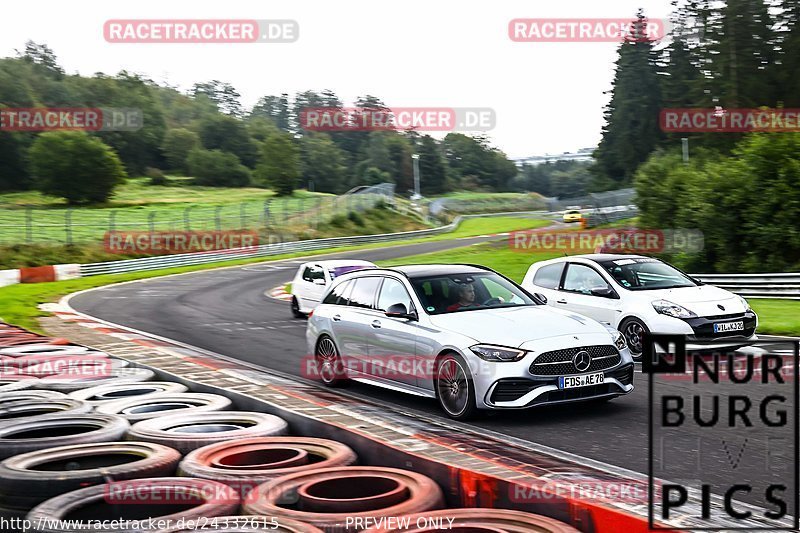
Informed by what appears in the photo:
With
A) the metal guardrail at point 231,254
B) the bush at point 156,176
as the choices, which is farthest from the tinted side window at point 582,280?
the bush at point 156,176

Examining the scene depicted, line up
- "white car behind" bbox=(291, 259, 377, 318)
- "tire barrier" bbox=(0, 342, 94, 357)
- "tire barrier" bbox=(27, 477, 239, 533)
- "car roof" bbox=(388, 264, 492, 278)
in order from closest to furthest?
"tire barrier" bbox=(27, 477, 239, 533) → "car roof" bbox=(388, 264, 492, 278) → "tire barrier" bbox=(0, 342, 94, 357) → "white car behind" bbox=(291, 259, 377, 318)

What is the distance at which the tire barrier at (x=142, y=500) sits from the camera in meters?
5.13

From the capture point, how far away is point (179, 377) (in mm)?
9836

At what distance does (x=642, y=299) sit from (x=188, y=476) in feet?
28.3

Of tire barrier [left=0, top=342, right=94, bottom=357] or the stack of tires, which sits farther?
tire barrier [left=0, top=342, right=94, bottom=357]

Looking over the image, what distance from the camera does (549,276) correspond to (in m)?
14.3

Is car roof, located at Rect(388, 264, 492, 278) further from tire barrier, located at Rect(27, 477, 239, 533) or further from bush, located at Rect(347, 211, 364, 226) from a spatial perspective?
bush, located at Rect(347, 211, 364, 226)

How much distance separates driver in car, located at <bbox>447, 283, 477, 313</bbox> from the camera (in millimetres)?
9961

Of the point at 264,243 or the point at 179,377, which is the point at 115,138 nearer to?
the point at 264,243

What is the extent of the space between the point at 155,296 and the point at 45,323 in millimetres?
9726

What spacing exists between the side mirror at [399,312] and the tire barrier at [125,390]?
7.48 ft

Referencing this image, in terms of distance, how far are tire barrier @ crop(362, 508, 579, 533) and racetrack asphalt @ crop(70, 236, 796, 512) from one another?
84.3 inches

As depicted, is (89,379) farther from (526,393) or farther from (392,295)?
(526,393)

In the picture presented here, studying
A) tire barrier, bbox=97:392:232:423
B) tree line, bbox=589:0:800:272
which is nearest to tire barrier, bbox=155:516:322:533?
tire barrier, bbox=97:392:232:423
